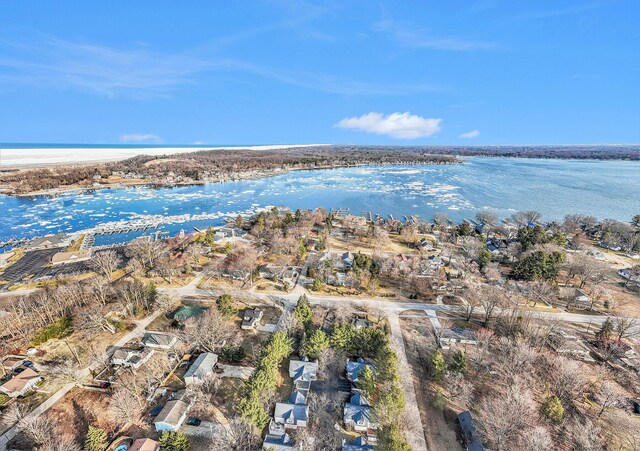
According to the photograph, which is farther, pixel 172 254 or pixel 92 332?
pixel 172 254

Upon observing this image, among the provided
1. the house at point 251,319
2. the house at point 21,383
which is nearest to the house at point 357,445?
the house at point 251,319

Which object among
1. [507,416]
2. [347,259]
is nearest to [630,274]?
[507,416]

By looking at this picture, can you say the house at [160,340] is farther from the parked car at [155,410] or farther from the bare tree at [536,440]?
the bare tree at [536,440]

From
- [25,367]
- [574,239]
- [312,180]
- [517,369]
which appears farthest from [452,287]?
[312,180]

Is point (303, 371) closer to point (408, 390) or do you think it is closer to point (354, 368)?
point (354, 368)

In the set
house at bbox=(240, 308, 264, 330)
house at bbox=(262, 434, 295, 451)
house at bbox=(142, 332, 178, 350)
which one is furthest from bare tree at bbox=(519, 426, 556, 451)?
house at bbox=(142, 332, 178, 350)

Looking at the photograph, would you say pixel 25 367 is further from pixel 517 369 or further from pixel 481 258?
pixel 481 258
